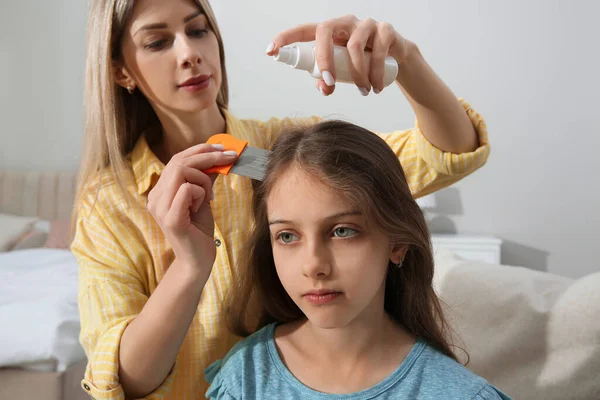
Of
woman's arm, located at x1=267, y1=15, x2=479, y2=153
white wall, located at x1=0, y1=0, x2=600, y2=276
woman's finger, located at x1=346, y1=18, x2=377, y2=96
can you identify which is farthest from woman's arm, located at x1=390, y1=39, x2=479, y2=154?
white wall, located at x1=0, y1=0, x2=600, y2=276

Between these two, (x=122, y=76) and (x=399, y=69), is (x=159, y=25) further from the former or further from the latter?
(x=399, y=69)

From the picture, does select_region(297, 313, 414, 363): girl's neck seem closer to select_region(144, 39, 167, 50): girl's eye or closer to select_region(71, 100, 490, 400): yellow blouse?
select_region(71, 100, 490, 400): yellow blouse

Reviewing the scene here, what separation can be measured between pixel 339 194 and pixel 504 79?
114 inches

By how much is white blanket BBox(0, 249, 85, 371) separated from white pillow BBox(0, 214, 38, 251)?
83cm

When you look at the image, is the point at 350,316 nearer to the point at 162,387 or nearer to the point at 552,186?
the point at 162,387

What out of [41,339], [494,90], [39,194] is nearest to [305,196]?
[41,339]

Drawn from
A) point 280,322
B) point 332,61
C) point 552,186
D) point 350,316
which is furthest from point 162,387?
point 552,186

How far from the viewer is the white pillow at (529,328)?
1.11 meters

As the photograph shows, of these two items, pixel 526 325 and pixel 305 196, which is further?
pixel 526 325

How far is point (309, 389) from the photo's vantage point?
0.91 m

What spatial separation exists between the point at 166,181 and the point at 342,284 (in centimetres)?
28

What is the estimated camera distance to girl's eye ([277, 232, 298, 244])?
2.95 feet

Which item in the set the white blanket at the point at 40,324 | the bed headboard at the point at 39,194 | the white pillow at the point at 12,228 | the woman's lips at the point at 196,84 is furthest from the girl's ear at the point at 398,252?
the bed headboard at the point at 39,194

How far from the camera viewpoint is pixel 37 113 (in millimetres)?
3715
